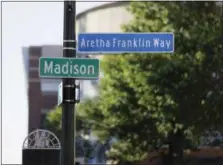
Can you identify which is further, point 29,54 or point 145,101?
point 29,54

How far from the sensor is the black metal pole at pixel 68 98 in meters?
9.29

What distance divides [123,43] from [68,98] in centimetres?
124

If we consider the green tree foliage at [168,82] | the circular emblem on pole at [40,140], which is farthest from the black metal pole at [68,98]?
the green tree foliage at [168,82]

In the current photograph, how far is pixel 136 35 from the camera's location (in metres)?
9.69

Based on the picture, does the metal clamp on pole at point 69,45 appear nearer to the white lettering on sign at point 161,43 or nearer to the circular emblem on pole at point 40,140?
the white lettering on sign at point 161,43

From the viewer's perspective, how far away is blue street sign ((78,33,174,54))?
962cm

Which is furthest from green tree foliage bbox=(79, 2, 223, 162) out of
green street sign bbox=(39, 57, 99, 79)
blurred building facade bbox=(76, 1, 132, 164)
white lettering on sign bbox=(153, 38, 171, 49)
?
blurred building facade bbox=(76, 1, 132, 164)

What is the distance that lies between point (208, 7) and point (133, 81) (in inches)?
172

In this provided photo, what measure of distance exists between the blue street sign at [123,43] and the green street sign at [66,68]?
11.7 inches

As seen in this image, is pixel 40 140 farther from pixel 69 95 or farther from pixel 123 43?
pixel 123 43

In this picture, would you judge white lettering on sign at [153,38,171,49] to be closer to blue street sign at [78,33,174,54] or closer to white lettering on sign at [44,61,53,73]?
blue street sign at [78,33,174,54]

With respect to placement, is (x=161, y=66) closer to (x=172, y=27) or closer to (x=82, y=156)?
(x=172, y=27)

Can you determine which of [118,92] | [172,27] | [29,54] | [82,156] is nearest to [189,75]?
[172,27]

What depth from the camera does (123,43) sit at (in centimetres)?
966
